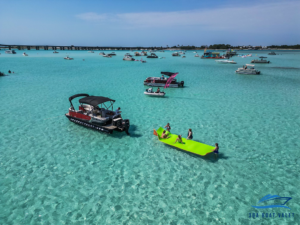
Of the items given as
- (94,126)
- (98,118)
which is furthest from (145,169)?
(94,126)

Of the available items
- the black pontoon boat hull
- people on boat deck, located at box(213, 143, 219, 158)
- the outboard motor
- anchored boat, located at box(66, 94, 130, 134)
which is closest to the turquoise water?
people on boat deck, located at box(213, 143, 219, 158)

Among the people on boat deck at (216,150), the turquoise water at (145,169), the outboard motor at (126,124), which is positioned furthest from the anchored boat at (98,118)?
the people on boat deck at (216,150)

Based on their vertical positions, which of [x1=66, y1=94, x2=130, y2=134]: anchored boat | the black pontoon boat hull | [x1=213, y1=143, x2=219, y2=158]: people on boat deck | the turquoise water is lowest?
the turquoise water

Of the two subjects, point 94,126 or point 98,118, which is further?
point 94,126

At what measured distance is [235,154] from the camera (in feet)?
50.3

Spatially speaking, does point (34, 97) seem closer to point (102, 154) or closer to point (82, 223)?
point (102, 154)

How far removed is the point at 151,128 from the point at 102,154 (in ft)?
21.7

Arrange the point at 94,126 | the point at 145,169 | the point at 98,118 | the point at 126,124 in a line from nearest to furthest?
the point at 145,169
the point at 98,118
the point at 126,124
the point at 94,126

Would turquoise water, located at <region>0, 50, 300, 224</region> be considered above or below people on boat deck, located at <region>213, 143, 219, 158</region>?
below

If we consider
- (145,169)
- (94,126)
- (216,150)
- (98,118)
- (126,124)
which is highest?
(98,118)

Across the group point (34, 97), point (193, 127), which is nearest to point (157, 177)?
point (193, 127)

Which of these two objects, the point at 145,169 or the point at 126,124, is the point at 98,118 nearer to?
the point at 126,124

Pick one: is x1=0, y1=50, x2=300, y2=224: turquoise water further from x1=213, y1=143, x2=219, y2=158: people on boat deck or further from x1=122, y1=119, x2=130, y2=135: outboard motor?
x1=122, y1=119, x2=130, y2=135: outboard motor

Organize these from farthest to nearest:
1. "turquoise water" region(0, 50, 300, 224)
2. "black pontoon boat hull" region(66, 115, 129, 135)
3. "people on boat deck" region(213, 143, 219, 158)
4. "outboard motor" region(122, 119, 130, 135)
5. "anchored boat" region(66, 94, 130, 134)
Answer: "outboard motor" region(122, 119, 130, 135) < "anchored boat" region(66, 94, 130, 134) < "black pontoon boat hull" region(66, 115, 129, 135) < "people on boat deck" region(213, 143, 219, 158) < "turquoise water" region(0, 50, 300, 224)
